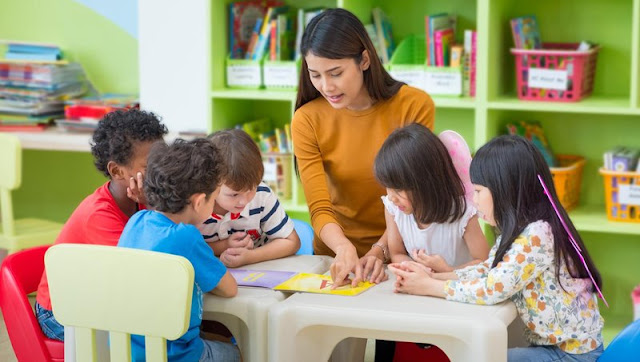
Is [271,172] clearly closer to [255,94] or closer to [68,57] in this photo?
[255,94]

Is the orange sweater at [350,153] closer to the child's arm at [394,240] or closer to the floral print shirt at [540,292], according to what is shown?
the child's arm at [394,240]

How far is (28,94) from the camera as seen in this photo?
3.98 meters

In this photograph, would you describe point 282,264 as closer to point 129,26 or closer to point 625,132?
point 625,132

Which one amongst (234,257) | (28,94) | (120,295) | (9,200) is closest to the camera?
(120,295)

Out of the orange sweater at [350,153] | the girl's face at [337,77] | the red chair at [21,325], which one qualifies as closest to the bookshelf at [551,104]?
the orange sweater at [350,153]

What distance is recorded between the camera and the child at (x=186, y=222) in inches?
71.7

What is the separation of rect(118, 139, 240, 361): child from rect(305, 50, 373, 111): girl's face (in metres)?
0.39

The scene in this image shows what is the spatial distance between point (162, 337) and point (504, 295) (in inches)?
26.6

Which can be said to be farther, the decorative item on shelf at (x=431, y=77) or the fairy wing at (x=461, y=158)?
the decorative item on shelf at (x=431, y=77)

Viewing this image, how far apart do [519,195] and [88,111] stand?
2.47 metres

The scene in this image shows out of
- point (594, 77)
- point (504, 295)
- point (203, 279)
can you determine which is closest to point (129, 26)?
point (594, 77)

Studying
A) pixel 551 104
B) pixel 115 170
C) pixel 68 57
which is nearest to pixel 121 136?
pixel 115 170

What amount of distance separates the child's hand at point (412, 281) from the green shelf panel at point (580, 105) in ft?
4.78

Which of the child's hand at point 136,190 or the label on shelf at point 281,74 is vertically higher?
the label on shelf at point 281,74
